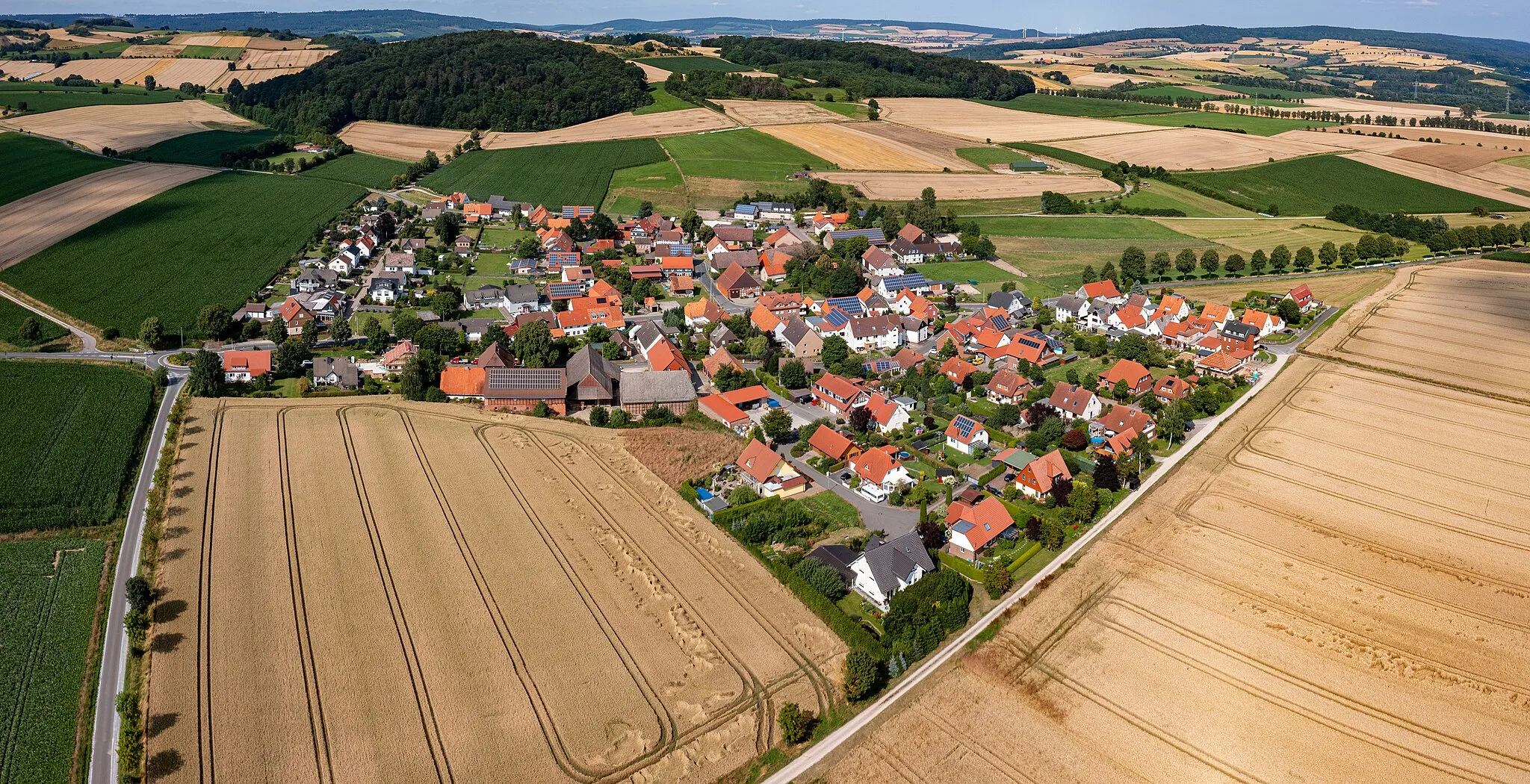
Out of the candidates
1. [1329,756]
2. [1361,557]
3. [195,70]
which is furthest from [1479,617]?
[195,70]

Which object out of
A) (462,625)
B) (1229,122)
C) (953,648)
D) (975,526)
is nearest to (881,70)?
(1229,122)

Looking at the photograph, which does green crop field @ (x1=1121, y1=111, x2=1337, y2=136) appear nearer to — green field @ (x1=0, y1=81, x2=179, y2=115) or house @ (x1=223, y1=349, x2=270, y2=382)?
house @ (x1=223, y1=349, x2=270, y2=382)

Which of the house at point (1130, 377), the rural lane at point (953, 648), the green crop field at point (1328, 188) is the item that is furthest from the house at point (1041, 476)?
the green crop field at point (1328, 188)

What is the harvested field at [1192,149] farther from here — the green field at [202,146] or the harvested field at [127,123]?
the harvested field at [127,123]

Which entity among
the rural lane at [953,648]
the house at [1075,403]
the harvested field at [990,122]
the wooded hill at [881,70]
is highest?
the wooded hill at [881,70]

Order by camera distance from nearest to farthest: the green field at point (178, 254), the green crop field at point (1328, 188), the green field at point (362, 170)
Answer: the green field at point (178, 254), the green crop field at point (1328, 188), the green field at point (362, 170)

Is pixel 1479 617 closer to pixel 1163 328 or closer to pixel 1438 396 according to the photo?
pixel 1438 396
